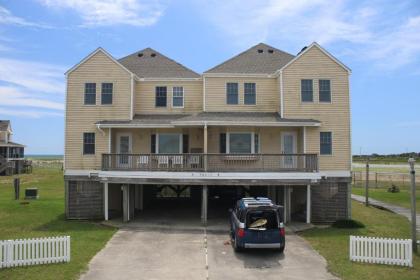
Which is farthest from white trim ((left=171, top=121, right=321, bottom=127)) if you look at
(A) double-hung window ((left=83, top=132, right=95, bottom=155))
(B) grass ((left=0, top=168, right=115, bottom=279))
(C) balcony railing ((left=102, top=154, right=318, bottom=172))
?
(B) grass ((left=0, top=168, right=115, bottom=279))

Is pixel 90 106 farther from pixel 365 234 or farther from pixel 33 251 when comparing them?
pixel 365 234

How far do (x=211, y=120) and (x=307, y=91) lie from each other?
622 centimetres

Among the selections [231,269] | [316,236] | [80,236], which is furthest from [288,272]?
[80,236]

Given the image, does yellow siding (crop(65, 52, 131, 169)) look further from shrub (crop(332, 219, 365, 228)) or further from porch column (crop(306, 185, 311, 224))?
shrub (crop(332, 219, 365, 228))

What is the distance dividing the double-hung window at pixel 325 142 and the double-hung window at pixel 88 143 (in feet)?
44.6

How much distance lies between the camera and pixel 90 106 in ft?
80.5

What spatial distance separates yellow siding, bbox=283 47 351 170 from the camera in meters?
23.9

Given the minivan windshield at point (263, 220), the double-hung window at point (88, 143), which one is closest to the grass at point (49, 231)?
the double-hung window at point (88, 143)

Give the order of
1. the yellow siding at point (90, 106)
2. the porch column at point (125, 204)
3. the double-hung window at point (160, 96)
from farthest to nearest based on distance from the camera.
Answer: the double-hung window at point (160, 96), the yellow siding at point (90, 106), the porch column at point (125, 204)

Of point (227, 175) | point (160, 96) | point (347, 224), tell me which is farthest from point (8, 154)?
point (347, 224)

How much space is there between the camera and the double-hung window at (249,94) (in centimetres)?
2545

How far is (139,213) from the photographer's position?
83.7 ft

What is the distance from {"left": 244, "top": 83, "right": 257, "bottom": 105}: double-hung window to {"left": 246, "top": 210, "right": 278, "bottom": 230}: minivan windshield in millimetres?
11374

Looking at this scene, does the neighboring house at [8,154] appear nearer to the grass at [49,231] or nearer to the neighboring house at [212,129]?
the grass at [49,231]
